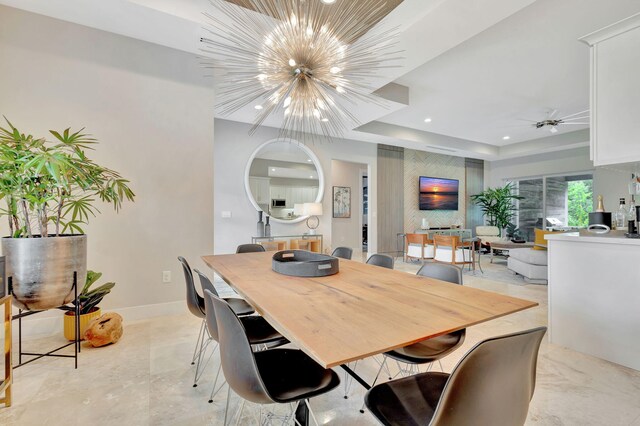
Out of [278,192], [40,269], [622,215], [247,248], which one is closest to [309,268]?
[247,248]

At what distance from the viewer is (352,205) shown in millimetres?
7371

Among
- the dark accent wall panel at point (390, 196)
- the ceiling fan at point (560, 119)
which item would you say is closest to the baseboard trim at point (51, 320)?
the dark accent wall panel at point (390, 196)

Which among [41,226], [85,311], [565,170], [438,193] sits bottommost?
[85,311]

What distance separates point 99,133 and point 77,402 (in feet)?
7.39

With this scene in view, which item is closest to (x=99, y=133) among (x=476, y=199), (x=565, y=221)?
(x=476, y=199)

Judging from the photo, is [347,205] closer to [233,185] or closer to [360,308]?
[233,185]

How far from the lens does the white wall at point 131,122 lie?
8.17 ft

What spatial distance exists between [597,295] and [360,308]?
2189 mm

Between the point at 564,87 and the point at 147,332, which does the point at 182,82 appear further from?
the point at 564,87

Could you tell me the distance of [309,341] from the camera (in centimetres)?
78

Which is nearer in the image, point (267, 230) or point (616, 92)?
point (616, 92)

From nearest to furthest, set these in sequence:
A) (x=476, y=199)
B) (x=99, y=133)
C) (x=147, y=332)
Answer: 1. (x=147, y=332)
2. (x=99, y=133)
3. (x=476, y=199)

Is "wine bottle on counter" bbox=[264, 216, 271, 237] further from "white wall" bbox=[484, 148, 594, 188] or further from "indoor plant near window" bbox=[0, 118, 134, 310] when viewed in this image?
"white wall" bbox=[484, 148, 594, 188]

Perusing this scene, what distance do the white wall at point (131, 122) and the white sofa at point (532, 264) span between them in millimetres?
4679
